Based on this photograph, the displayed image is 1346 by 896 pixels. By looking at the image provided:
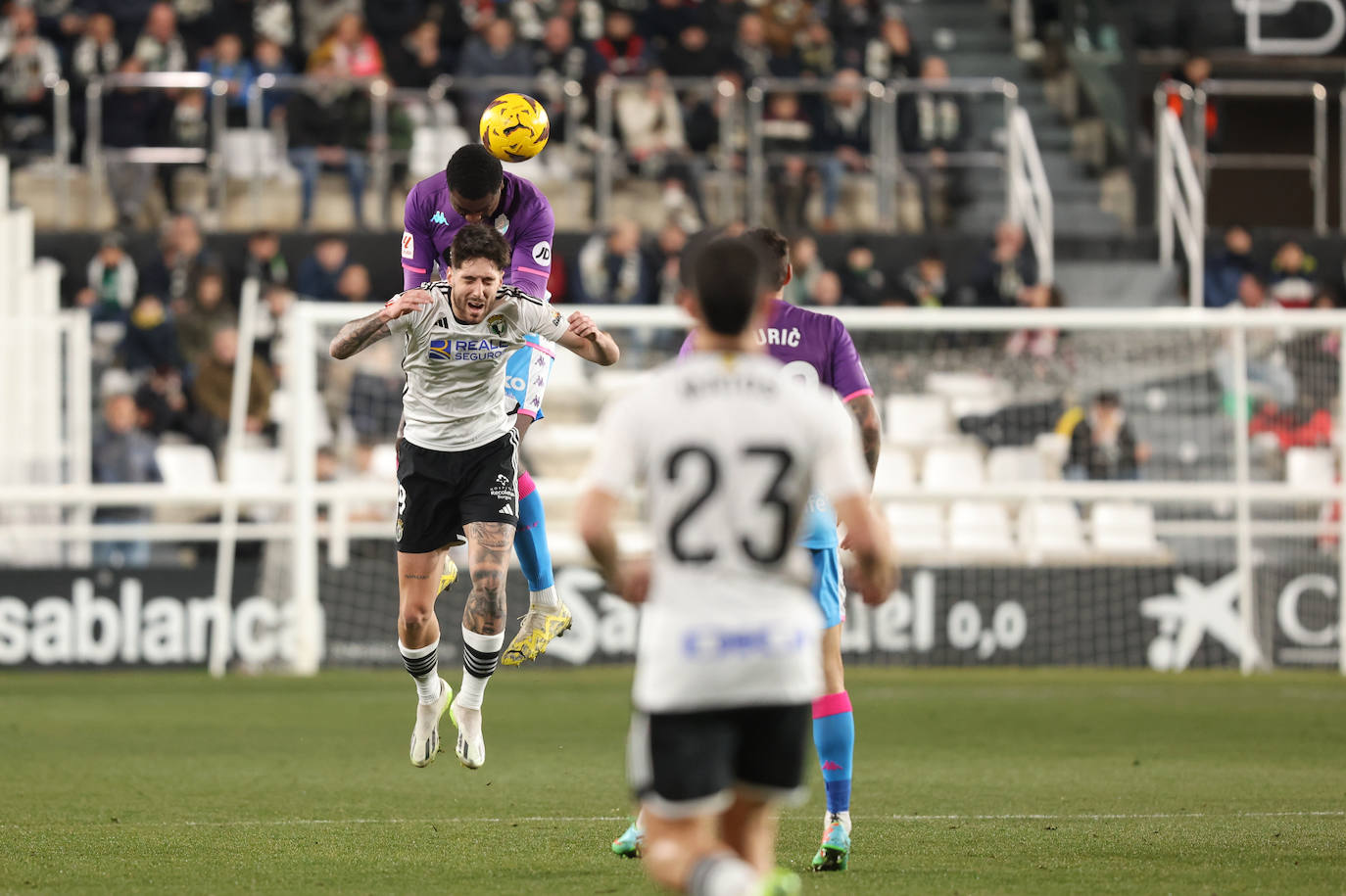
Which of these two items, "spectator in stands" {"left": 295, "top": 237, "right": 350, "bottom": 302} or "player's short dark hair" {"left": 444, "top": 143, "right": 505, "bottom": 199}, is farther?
"spectator in stands" {"left": 295, "top": 237, "right": 350, "bottom": 302}

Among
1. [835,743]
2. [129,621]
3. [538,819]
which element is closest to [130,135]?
[129,621]

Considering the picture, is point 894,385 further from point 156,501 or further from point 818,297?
point 156,501

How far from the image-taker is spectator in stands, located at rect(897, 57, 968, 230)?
21.2m

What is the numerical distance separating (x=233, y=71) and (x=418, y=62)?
1.87 meters

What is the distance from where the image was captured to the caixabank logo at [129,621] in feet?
54.9

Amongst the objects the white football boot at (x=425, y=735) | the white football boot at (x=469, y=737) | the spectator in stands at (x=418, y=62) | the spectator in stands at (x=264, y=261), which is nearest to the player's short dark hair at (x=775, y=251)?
the white football boot at (x=469, y=737)

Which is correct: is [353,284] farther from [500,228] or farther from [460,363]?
[460,363]

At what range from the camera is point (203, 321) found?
18.7m

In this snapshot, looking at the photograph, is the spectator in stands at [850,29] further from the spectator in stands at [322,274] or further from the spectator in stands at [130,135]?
the spectator in stands at [130,135]

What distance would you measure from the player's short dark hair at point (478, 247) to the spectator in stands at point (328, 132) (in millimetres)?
12581

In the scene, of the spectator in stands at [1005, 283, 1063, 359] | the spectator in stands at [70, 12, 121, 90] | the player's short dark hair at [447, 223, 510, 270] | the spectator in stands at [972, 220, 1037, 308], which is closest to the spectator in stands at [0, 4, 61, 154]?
the spectator in stands at [70, 12, 121, 90]

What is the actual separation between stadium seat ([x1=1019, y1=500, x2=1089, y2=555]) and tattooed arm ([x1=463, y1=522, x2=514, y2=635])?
908 centimetres

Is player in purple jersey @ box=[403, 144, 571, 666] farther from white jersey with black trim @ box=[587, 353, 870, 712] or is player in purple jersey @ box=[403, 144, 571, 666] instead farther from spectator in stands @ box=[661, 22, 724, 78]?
spectator in stands @ box=[661, 22, 724, 78]

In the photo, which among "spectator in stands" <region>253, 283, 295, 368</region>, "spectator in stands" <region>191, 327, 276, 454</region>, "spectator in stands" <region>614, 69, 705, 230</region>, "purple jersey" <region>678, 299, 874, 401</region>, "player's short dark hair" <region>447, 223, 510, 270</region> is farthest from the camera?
"spectator in stands" <region>614, 69, 705, 230</region>
